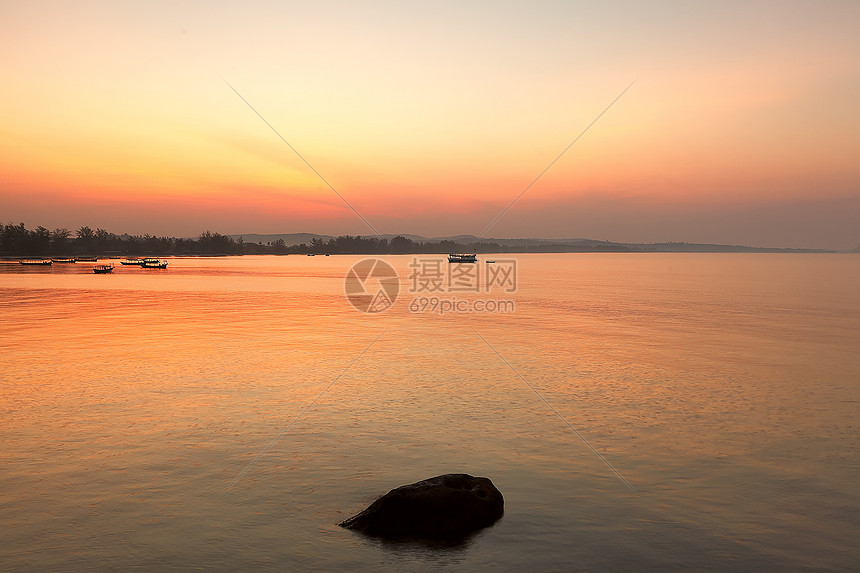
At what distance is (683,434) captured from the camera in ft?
57.9

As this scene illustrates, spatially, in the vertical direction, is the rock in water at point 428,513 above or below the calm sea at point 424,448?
above

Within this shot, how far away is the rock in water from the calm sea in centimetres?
33

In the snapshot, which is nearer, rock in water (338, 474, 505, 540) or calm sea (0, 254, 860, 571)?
calm sea (0, 254, 860, 571)

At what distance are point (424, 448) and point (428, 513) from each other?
4.78 meters

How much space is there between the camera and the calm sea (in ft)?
35.0

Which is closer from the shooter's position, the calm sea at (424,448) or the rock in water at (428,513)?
the calm sea at (424,448)

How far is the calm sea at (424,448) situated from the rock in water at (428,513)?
13.0 inches

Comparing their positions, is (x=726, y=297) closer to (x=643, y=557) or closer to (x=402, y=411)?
(x=402, y=411)

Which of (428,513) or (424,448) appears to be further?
(424,448)

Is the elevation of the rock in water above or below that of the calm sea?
above

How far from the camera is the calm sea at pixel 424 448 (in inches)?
420

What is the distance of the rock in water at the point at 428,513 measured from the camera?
436 inches

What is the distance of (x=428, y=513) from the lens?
11.2 meters

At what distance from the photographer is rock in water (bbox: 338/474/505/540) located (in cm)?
1108
